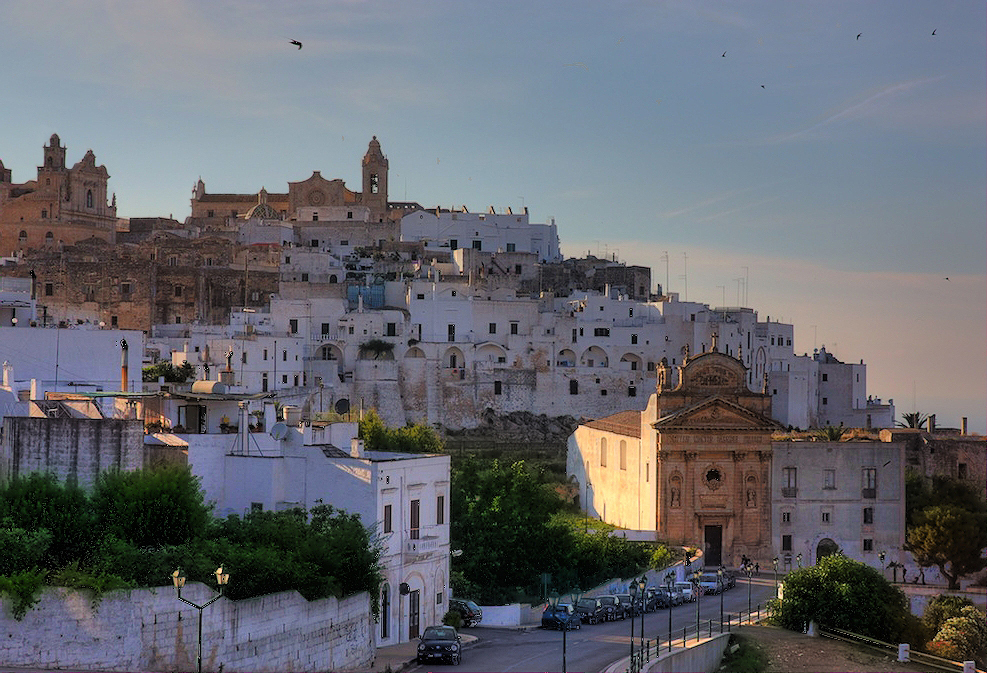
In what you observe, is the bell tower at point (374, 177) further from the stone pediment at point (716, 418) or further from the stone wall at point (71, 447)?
the stone wall at point (71, 447)

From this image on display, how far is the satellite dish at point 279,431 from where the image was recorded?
32656 millimetres

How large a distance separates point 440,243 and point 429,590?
5856 cm

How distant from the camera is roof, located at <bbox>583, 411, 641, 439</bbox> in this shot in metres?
56.7

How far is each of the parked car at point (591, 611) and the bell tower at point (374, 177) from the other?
64.8 meters

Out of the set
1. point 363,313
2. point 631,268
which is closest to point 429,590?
point 363,313

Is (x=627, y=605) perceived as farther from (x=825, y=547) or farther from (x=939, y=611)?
(x=825, y=547)

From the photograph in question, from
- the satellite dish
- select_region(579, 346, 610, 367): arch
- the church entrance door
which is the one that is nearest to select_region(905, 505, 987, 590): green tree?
the church entrance door

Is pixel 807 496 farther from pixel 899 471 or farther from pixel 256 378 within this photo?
pixel 256 378

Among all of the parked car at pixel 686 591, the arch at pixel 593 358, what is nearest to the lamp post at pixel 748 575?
the parked car at pixel 686 591

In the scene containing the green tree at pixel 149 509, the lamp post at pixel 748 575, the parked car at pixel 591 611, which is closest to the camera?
the green tree at pixel 149 509

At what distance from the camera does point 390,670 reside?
92.5 feet

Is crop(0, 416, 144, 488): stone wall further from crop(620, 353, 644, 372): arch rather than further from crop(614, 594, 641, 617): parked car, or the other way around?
crop(620, 353, 644, 372): arch

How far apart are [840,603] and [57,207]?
63.3m

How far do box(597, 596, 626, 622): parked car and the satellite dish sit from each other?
9157 mm
